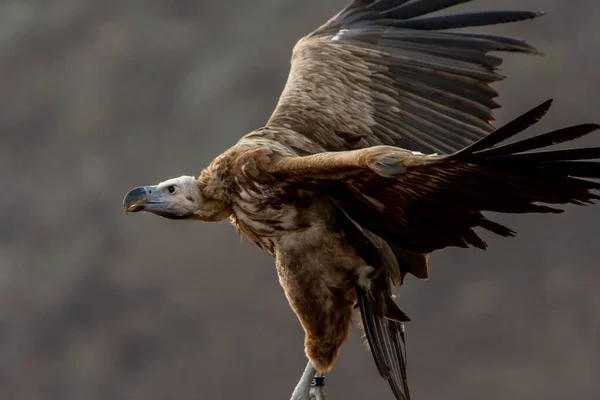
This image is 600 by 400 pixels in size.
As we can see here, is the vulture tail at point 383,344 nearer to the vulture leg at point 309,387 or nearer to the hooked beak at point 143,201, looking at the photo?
the vulture leg at point 309,387

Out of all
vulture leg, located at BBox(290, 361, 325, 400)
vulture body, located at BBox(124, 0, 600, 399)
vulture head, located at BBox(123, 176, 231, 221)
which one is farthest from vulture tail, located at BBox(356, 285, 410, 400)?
vulture head, located at BBox(123, 176, 231, 221)

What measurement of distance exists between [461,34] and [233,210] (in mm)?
1589

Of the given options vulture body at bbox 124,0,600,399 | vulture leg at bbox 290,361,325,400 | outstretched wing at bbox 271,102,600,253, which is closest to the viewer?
outstretched wing at bbox 271,102,600,253

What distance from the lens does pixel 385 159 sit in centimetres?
394

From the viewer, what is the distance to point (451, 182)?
13.1ft

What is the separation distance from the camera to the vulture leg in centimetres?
497

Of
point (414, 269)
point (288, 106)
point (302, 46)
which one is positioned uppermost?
point (302, 46)

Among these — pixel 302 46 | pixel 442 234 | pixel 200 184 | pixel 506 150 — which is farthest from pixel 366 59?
pixel 506 150

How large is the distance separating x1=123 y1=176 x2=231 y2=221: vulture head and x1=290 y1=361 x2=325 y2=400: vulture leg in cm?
67

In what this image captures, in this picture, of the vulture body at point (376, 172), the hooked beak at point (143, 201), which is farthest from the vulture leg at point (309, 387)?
the hooked beak at point (143, 201)

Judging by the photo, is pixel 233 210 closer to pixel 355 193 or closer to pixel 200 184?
pixel 200 184

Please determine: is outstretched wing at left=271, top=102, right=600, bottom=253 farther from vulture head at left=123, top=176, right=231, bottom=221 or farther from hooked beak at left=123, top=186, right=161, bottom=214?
hooked beak at left=123, top=186, right=161, bottom=214

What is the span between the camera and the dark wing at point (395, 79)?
526 centimetres

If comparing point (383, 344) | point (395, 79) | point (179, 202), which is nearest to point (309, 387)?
point (383, 344)
